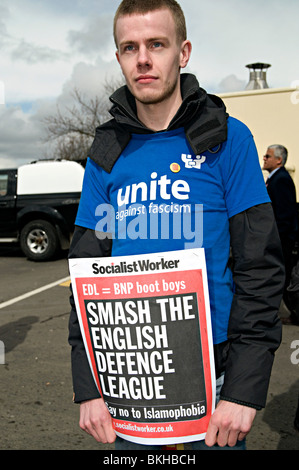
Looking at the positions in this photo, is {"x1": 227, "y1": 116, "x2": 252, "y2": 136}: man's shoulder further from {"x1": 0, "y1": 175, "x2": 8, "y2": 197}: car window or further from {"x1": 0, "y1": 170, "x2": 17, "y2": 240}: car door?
{"x1": 0, "y1": 175, "x2": 8, "y2": 197}: car window

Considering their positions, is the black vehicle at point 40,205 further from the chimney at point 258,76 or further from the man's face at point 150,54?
the man's face at point 150,54

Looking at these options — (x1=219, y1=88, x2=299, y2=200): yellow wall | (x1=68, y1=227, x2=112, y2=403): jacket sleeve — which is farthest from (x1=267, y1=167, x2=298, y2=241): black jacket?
(x1=68, y1=227, x2=112, y2=403): jacket sleeve

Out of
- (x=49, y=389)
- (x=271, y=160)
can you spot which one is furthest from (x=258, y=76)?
(x=49, y=389)

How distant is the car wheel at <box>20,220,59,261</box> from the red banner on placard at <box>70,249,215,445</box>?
990 centimetres

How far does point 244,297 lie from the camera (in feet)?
4.83

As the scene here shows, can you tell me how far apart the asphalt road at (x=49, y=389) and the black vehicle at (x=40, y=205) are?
382cm

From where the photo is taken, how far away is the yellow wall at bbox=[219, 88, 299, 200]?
916cm

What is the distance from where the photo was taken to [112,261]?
1.52m

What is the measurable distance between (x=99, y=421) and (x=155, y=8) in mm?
1258

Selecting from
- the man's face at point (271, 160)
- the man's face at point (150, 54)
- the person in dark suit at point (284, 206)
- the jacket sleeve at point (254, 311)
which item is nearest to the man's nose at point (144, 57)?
the man's face at point (150, 54)

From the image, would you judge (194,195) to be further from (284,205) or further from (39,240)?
(39,240)

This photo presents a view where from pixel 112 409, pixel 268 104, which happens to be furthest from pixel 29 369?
pixel 268 104

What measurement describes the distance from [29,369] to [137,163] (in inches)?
141

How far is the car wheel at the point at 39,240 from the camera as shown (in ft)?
36.9
